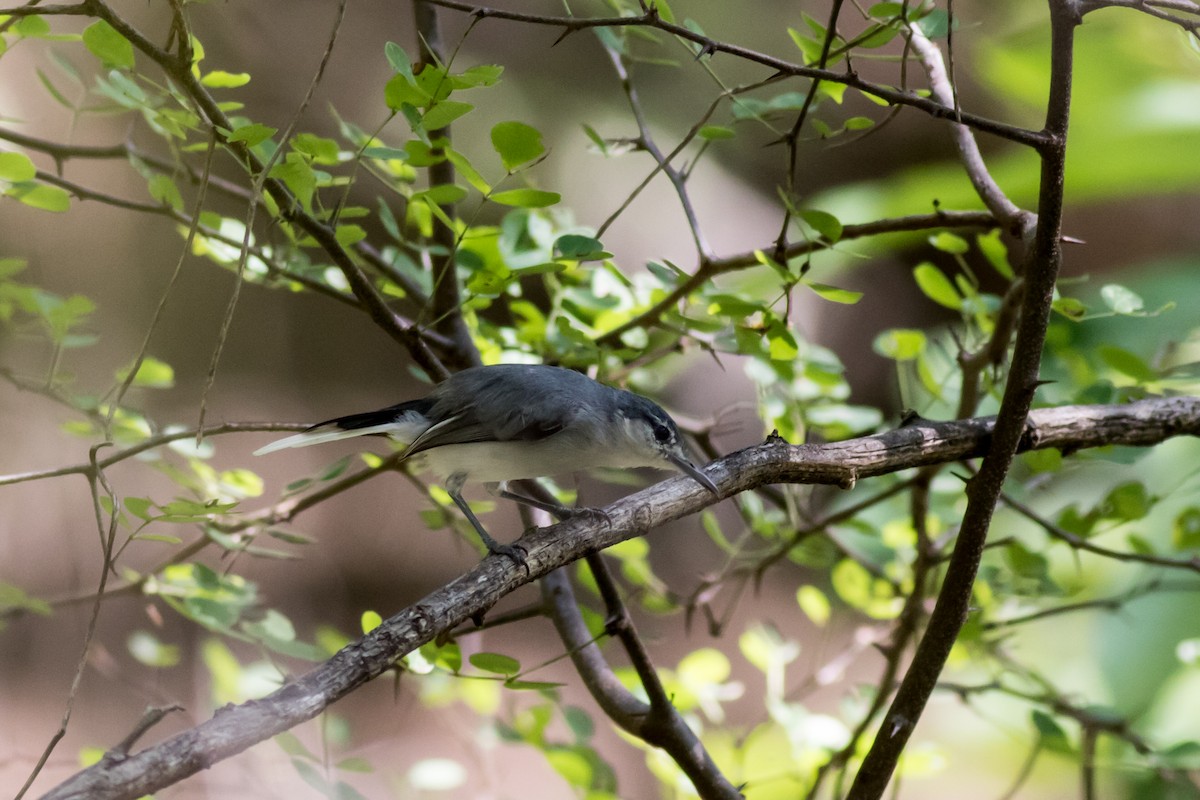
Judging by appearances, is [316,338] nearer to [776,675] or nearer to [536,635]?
[536,635]

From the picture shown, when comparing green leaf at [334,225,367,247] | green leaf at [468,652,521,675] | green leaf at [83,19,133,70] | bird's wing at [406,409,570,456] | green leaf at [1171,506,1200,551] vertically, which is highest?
green leaf at [83,19,133,70]

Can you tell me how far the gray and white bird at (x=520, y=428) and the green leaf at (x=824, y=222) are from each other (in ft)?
1.63

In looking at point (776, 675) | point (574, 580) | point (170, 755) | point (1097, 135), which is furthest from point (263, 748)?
point (1097, 135)

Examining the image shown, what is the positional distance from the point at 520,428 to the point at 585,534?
1.67ft

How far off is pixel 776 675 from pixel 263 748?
1220mm

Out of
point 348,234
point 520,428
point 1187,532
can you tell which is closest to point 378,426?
point 520,428

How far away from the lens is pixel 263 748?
2336 millimetres

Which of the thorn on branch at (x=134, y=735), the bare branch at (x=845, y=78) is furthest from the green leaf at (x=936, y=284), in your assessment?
the thorn on branch at (x=134, y=735)

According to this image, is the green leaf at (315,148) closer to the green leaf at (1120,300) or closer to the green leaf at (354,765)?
the green leaf at (354,765)

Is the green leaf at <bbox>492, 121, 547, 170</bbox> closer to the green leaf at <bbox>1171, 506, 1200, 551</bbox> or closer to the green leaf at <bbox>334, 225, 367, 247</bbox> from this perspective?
the green leaf at <bbox>334, 225, 367, 247</bbox>

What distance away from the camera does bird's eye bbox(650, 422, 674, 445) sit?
1846mm

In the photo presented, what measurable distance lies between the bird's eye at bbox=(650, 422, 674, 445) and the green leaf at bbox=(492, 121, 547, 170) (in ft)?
1.95

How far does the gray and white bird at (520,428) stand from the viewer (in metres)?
1.76

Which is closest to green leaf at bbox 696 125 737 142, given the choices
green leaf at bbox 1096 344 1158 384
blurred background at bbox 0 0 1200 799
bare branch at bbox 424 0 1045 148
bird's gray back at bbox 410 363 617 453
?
bare branch at bbox 424 0 1045 148
